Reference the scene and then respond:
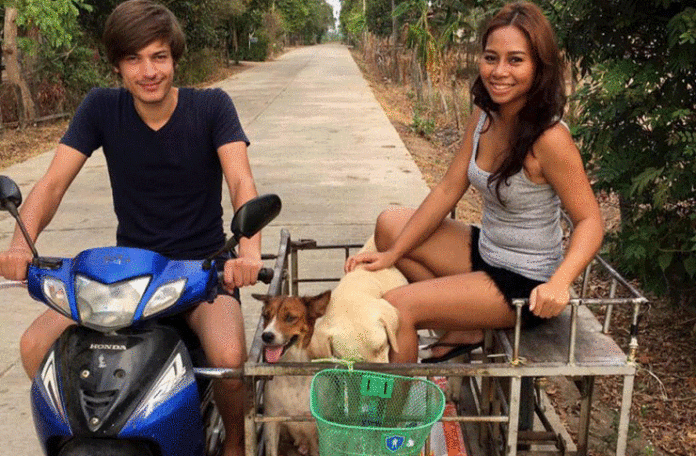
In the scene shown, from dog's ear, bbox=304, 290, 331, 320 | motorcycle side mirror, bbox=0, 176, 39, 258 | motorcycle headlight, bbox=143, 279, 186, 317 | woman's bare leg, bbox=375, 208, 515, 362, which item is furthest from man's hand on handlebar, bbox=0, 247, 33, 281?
woman's bare leg, bbox=375, 208, 515, 362

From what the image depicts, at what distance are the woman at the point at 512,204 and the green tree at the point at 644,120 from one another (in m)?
1.42

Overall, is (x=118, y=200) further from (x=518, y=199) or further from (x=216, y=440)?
(x=518, y=199)

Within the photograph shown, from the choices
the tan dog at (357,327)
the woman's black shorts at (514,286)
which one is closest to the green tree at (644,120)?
the woman's black shorts at (514,286)

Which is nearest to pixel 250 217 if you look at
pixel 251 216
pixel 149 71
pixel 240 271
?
pixel 251 216

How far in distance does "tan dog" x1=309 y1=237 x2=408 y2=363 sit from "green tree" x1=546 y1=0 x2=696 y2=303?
193 centimetres

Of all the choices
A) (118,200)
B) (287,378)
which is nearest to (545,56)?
(287,378)

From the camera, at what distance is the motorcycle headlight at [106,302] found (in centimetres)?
199

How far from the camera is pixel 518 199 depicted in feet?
8.63

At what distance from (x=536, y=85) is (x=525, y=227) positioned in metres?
0.51

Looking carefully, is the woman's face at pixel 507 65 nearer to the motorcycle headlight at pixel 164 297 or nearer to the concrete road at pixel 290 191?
the motorcycle headlight at pixel 164 297

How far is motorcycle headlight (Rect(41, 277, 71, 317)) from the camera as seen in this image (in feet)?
6.68

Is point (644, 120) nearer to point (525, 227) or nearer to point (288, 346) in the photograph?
point (525, 227)

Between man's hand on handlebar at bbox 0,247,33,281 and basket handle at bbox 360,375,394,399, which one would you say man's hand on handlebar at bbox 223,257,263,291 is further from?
man's hand on handlebar at bbox 0,247,33,281

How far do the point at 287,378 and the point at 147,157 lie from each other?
98 cm
